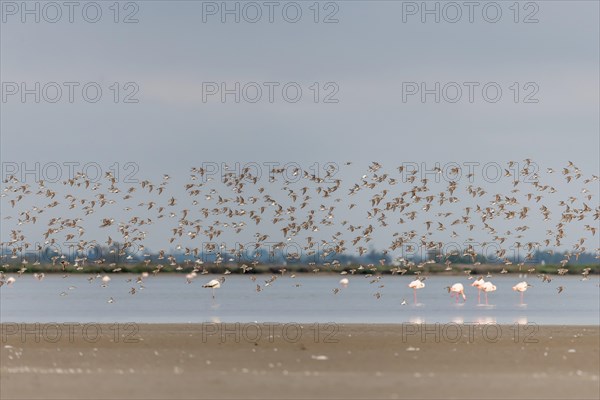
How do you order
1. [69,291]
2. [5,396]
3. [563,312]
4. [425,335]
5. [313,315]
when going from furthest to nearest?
[69,291] < [563,312] < [313,315] < [425,335] < [5,396]

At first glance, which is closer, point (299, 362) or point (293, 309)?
point (299, 362)

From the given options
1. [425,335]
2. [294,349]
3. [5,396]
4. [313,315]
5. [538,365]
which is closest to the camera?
[5,396]

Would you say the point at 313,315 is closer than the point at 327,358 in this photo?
No

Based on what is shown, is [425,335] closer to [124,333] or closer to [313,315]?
[124,333]

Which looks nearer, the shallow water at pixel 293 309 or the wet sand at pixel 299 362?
the wet sand at pixel 299 362

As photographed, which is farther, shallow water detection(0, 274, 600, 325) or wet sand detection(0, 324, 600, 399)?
shallow water detection(0, 274, 600, 325)

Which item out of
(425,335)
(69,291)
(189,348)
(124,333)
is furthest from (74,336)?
(69,291)
